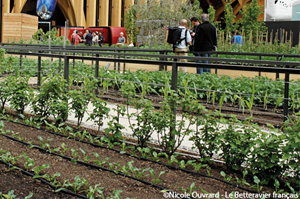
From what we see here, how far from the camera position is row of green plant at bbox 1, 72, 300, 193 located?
3379 mm

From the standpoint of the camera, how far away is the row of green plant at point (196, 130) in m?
3.38

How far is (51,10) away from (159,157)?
2239 centimetres

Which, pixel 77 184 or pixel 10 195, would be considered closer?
pixel 10 195

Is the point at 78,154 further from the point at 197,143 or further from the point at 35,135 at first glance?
the point at 197,143

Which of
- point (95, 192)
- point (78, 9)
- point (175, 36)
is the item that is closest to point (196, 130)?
point (95, 192)

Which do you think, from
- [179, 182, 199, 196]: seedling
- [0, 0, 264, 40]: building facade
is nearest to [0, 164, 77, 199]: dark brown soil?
[179, 182, 199, 196]: seedling

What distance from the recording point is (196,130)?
4348 mm

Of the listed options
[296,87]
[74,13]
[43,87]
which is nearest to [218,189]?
[43,87]

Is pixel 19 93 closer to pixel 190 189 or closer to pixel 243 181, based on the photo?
pixel 190 189

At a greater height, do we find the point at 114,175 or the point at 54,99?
the point at 54,99

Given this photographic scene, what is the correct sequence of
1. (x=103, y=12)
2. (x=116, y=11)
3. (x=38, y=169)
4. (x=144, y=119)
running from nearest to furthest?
(x=38, y=169), (x=144, y=119), (x=103, y=12), (x=116, y=11)

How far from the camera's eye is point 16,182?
11.3ft

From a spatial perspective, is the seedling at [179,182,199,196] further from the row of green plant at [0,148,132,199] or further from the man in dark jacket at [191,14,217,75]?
the man in dark jacket at [191,14,217,75]

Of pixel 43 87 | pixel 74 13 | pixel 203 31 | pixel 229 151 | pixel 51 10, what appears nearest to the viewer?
pixel 229 151
